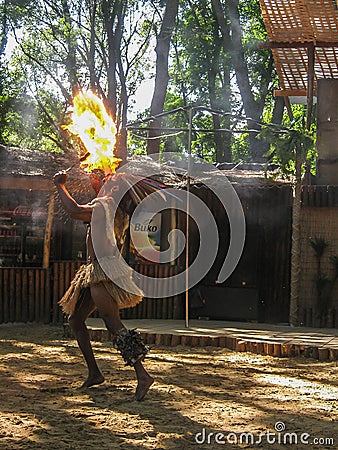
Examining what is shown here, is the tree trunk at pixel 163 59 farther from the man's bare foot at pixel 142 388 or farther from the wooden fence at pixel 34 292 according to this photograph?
the man's bare foot at pixel 142 388

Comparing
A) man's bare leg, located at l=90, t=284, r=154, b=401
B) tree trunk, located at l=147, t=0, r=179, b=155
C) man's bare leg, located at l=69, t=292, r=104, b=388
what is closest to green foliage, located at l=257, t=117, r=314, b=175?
man's bare leg, located at l=69, t=292, r=104, b=388

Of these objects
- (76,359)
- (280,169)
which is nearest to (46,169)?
(280,169)

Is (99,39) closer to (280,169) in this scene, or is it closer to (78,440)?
(280,169)

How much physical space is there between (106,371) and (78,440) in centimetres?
293

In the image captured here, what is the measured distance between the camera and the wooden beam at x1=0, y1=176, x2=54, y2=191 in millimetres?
13430

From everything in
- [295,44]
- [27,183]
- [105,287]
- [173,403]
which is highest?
[295,44]

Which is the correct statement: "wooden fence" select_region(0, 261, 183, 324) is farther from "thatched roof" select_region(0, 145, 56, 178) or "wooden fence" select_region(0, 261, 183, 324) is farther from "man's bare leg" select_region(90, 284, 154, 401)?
"man's bare leg" select_region(90, 284, 154, 401)

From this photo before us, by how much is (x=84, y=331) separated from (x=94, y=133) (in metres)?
1.74

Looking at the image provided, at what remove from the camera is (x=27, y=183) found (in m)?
13.6

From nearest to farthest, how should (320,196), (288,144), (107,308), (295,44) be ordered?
(107,308) → (288,144) → (320,196) → (295,44)

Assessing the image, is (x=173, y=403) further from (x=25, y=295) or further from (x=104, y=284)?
(x=25, y=295)

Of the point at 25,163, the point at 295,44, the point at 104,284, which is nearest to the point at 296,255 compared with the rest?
the point at 295,44

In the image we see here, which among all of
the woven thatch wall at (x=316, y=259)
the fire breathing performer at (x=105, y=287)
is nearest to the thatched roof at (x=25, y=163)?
the woven thatch wall at (x=316, y=259)

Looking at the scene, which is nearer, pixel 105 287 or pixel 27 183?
pixel 105 287
